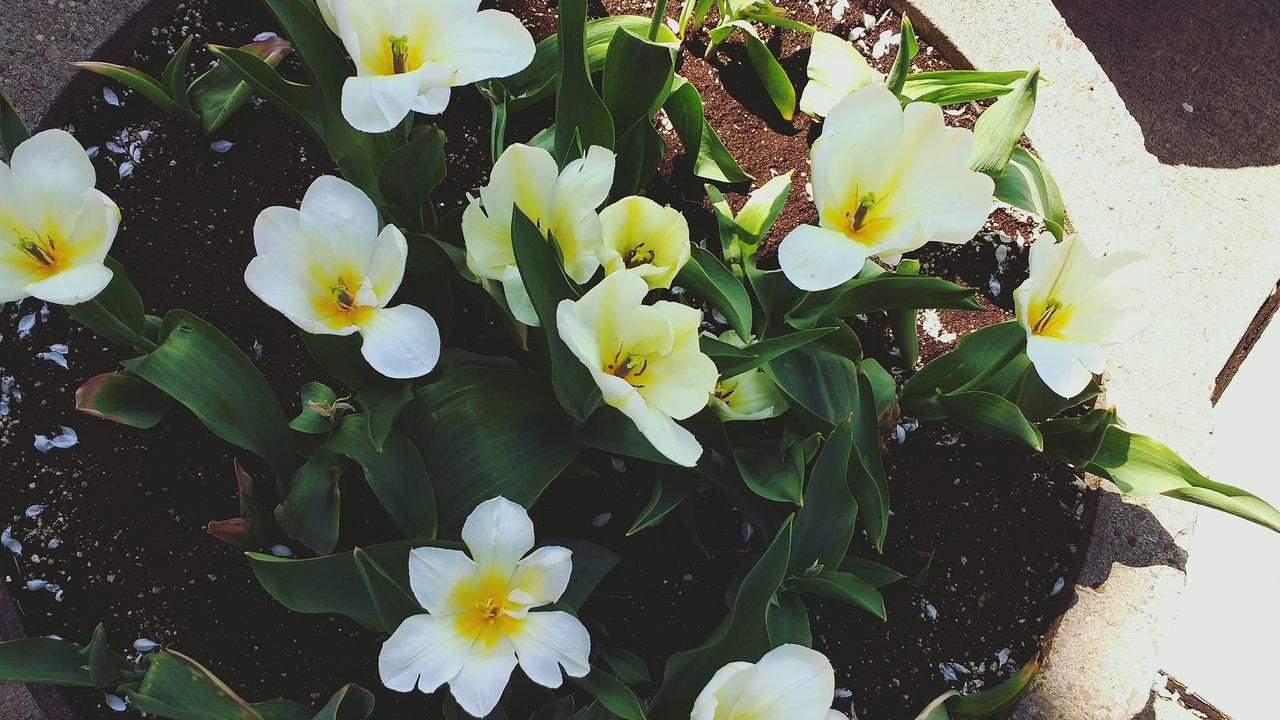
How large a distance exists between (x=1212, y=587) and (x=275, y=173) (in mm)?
1950

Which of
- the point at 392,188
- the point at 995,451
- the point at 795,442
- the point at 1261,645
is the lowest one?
the point at 1261,645

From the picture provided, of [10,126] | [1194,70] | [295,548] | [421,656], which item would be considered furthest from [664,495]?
[1194,70]

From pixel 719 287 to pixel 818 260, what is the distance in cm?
26

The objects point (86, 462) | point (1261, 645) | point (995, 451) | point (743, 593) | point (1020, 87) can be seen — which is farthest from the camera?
point (1261, 645)

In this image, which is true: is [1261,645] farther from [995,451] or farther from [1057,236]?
[1057,236]

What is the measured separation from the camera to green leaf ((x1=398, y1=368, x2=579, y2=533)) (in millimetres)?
1085

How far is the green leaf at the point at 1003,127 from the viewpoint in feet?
4.58

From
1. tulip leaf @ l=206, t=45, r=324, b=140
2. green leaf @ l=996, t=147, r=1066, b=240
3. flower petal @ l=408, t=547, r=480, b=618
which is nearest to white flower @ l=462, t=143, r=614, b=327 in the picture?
flower petal @ l=408, t=547, r=480, b=618

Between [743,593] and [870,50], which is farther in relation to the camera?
[870,50]

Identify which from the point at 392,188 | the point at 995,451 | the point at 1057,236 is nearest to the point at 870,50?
the point at 1057,236

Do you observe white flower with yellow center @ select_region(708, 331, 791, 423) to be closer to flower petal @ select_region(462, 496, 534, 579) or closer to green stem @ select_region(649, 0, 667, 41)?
flower petal @ select_region(462, 496, 534, 579)

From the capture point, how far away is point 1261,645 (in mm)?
1932

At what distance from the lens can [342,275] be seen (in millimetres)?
1000

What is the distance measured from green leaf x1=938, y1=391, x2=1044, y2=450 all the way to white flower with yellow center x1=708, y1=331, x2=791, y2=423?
0.25 m
